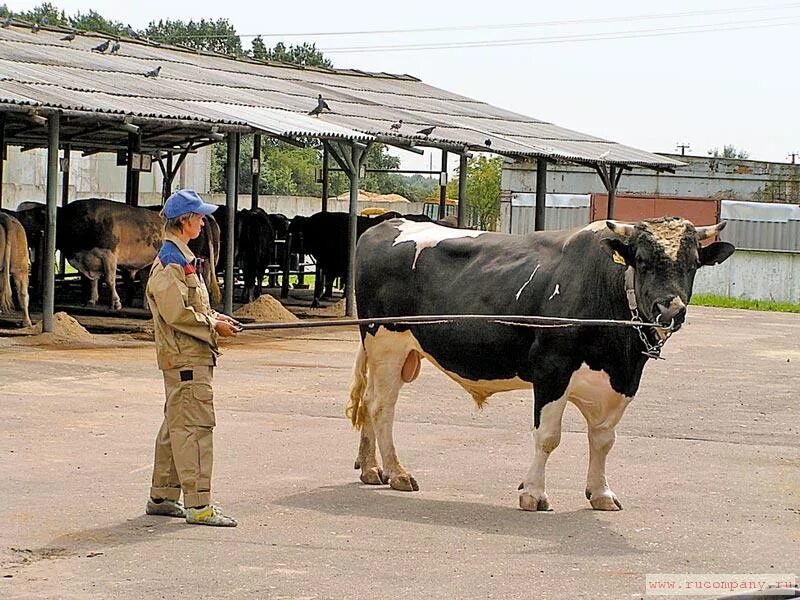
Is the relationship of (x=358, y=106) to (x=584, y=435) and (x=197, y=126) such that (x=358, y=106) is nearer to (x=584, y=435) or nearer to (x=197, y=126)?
(x=197, y=126)

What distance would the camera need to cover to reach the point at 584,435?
12.5 m

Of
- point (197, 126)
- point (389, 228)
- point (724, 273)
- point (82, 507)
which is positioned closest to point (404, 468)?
point (389, 228)

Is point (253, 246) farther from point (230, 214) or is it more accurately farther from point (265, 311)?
point (230, 214)

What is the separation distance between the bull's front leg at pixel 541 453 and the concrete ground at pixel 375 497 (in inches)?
4.3

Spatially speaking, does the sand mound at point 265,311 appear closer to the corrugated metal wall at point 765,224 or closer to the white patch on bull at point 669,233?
the white patch on bull at point 669,233

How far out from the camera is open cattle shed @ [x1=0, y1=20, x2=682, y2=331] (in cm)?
2039

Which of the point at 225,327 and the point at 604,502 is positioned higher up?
the point at 225,327

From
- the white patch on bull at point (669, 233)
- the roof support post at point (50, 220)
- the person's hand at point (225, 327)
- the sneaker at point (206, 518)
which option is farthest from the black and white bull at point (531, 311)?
the roof support post at point (50, 220)

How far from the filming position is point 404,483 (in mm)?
9617

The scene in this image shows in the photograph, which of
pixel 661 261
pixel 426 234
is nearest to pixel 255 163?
pixel 426 234

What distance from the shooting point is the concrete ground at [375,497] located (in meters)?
7.09

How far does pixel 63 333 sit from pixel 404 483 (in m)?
10.8

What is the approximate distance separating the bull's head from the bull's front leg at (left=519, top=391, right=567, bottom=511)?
33.1 inches

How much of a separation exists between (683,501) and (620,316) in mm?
1370
